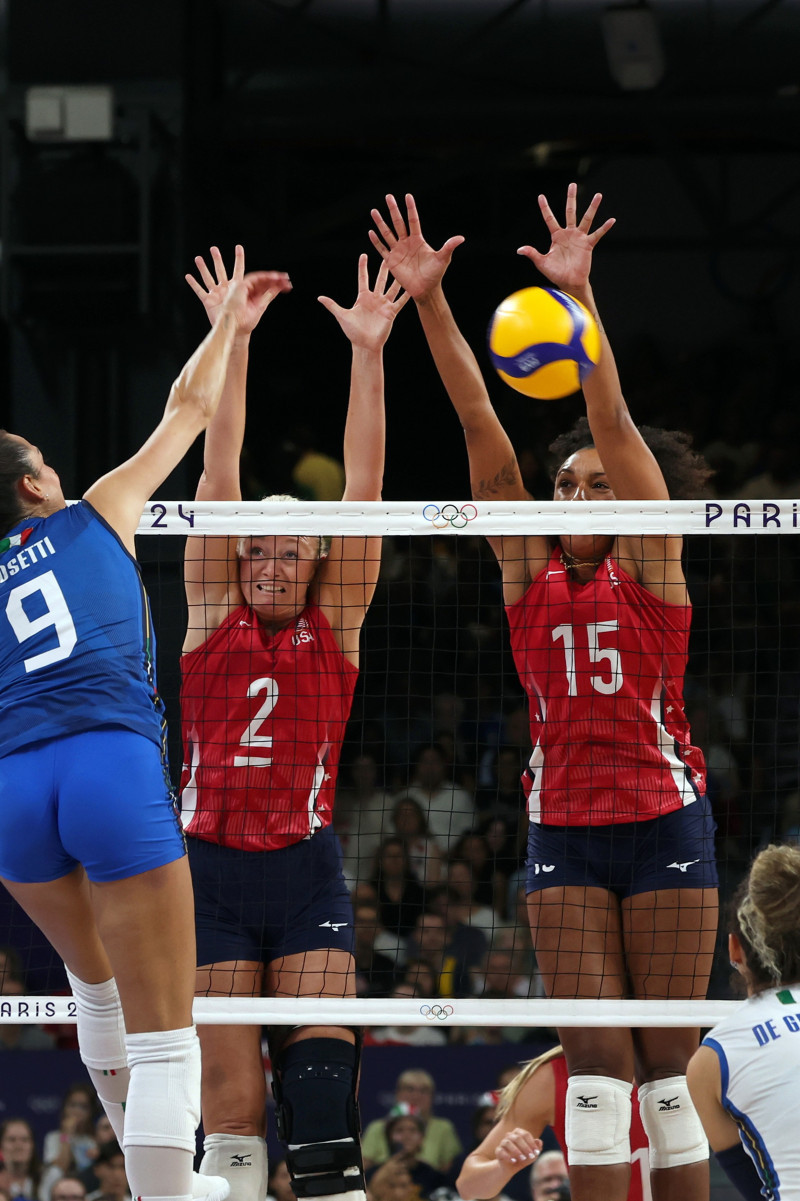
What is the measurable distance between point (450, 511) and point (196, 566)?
937 mm

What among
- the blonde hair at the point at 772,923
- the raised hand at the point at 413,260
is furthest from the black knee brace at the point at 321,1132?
the raised hand at the point at 413,260

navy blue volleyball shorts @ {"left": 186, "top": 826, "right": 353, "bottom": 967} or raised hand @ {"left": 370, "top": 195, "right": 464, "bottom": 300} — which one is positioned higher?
raised hand @ {"left": 370, "top": 195, "right": 464, "bottom": 300}

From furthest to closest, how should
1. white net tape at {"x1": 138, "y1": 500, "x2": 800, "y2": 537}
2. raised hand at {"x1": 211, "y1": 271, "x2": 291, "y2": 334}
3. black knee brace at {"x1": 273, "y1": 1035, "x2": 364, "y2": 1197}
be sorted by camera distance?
1. white net tape at {"x1": 138, "y1": 500, "x2": 800, "y2": 537}
2. raised hand at {"x1": 211, "y1": 271, "x2": 291, "y2": 334}
3. black knee brace at {"x1": 273, "y1": 1035, "x2": 364, "y2": 1197}

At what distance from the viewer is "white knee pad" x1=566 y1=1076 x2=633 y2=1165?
438 centimetres

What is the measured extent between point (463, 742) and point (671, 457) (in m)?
3.72

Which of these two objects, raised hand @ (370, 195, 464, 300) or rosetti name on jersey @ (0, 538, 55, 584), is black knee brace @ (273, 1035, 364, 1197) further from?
raised hand @ (370, 195, 464, 300)

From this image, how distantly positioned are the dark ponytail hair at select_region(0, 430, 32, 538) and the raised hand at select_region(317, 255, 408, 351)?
151 centimetres

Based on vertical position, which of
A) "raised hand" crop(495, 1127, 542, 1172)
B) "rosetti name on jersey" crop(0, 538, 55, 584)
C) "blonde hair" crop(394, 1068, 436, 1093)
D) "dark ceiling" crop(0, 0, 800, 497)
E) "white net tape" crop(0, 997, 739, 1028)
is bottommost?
"blonde hair" crop(394, 1068, 436, 1093)

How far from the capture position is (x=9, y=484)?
391 centimetres

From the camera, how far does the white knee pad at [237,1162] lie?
441 cm

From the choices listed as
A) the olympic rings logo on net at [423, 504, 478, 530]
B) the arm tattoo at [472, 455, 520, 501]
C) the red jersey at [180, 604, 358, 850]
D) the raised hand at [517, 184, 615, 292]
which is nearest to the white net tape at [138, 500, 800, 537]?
the olympic rings logo on net at [423, 504, 478, 530]

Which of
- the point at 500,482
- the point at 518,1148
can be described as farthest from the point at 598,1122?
the point at 500,482

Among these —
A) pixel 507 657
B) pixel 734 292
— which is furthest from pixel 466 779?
pixel 734 292

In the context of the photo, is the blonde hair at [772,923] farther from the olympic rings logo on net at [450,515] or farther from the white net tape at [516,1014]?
the olympic rings logo on net at [450,515]
